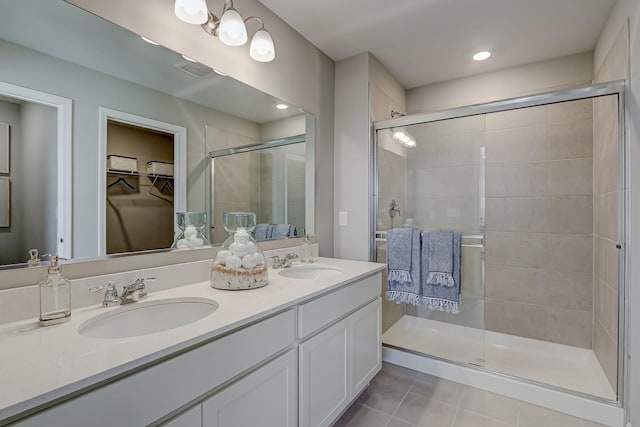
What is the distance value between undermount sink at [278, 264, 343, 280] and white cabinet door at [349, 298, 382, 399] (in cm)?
29

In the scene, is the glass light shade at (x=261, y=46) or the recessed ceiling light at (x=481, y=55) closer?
the glass light shade at (x=261, y=46)

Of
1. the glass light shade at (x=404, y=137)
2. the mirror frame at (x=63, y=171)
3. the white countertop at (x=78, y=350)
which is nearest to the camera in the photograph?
the white countertop at (x=78, y=350)

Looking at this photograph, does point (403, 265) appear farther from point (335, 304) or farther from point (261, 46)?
point (261, 46)

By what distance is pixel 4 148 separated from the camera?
93 centimetres

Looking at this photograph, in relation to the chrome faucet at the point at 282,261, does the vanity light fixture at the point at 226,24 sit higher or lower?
higher

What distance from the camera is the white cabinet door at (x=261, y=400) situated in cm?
91

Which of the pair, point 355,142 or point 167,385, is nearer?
point 167,385

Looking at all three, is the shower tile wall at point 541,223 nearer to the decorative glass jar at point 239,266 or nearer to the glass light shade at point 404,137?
the glass light shade at point 404,137

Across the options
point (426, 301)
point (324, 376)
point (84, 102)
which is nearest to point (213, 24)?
point (84, 102)

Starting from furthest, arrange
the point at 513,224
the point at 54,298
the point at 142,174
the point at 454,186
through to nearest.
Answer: the point at 513,224
the point at 454,186
the point at 142,174
the point at 54,298

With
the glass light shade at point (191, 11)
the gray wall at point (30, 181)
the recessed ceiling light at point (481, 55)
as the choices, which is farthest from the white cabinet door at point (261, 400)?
the recessed ceiling light at point (481, 55)

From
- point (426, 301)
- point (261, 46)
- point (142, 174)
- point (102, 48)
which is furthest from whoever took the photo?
point (426, 301)

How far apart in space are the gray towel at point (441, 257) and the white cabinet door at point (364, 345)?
50 cm

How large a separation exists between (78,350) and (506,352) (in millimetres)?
2791
